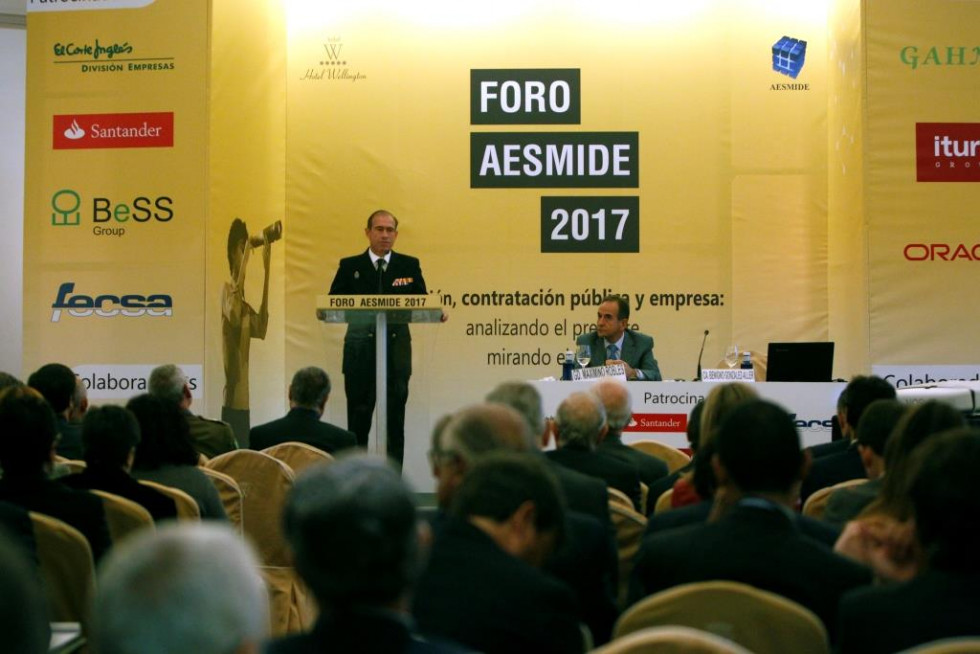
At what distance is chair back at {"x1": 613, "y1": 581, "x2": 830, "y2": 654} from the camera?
199 cm

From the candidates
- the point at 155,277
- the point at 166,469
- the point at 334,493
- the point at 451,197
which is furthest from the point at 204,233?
the point at 334,493

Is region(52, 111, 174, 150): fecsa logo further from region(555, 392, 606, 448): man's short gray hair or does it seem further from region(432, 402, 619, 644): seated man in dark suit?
region(432, 402, 619, 644): seated man in dark suit

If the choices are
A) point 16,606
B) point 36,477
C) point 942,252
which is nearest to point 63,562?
point 36,477

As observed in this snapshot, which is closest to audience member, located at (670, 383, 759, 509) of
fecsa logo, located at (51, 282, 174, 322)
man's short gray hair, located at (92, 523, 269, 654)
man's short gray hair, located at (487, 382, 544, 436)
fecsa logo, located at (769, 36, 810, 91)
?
man's short gray hair, located at (487, 382, 544, 436)

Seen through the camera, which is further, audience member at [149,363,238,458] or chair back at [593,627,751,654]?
audience member at [149,363,238,458]

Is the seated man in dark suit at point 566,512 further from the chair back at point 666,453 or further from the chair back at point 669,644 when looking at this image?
the chair back at point 666,453

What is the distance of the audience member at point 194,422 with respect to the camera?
5.07 metres

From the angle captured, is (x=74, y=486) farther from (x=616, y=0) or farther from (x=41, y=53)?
(x=616, y=0)

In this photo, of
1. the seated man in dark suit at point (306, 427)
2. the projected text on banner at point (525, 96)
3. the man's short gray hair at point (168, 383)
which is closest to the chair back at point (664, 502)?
the seated man in dark suit at point (306, 427)

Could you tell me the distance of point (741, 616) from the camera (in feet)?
6.61

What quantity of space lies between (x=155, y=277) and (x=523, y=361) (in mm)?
2858

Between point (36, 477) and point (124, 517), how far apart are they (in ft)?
0.90

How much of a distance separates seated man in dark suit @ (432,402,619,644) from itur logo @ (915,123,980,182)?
592 cm

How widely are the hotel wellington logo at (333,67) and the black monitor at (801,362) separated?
13.9 feet
